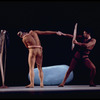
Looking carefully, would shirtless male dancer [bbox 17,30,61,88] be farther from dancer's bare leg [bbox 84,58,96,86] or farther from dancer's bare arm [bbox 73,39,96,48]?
dancer's bare leg [bbox 84,58,96,86]

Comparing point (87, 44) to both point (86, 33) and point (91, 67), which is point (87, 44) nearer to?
point (86, 33)

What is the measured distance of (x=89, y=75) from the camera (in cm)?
531

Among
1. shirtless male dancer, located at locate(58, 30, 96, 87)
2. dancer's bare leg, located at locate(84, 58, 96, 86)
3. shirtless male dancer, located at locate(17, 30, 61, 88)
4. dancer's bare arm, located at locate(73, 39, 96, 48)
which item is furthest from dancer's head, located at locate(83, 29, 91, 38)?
shirtless male dancer, located at locate(17, 30, 61, 88)

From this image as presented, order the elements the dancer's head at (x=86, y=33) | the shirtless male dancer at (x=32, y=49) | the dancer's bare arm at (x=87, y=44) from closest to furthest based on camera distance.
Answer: the shirtless male dancer at (x=32, y=49) → the dancer's bare arm at (x=87, y=44) → the dancer's head at (x=86, y=33)

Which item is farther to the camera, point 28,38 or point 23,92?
point 28,38

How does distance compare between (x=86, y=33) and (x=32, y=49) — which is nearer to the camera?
(x=32, y=49)

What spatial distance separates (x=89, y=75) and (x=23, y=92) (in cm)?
163

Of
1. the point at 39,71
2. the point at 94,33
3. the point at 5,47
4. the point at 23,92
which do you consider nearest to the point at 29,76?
the point at 39,71

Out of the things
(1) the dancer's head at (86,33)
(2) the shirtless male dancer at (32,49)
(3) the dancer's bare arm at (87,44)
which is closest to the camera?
(2) the shirtless male dancer at (32,49)

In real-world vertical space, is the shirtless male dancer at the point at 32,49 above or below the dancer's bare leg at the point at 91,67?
above

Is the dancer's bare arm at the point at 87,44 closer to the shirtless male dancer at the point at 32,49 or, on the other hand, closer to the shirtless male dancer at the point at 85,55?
the shirtless male dancer at the point at 85,55

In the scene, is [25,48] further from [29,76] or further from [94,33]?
[94,33]

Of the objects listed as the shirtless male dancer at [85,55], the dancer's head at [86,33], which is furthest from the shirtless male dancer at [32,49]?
the dancer's head at [86,33]

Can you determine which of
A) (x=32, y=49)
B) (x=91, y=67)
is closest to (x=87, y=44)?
(x=91, y=67)
